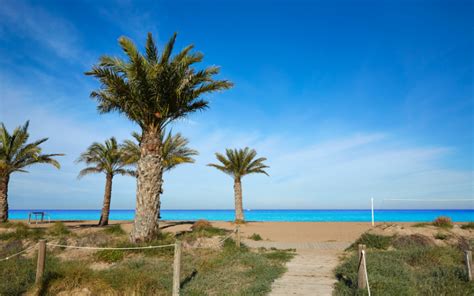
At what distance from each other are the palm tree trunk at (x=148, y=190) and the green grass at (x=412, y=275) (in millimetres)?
7106

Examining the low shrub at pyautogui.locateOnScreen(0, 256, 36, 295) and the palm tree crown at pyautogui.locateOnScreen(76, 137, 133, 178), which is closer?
the low shrub at pyautogui.locateOnScreen(0, 256, 36, 295)

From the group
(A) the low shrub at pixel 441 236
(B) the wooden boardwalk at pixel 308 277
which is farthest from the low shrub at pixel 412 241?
(B) the wooden boardwalk at pixel 308 277

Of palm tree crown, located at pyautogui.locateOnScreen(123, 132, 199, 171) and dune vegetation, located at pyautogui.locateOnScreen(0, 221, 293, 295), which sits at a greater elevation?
palm tree crown, located at pyautogui.locateOnScreen(123, 132, 199, 171)

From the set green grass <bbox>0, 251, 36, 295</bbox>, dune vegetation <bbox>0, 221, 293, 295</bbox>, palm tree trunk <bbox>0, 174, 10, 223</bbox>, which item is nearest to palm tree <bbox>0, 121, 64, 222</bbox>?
palm tree trunk <bbox>0, 174, 10, 223</bbox>

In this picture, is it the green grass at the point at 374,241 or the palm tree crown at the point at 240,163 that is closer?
the green grass at the point at 374,241

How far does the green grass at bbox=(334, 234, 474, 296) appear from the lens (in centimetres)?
626

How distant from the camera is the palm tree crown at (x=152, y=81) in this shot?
1191cm

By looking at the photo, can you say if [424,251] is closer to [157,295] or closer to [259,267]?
[259,267]

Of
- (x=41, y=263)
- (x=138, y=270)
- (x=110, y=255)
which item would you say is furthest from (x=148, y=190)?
(x=41, y=263)

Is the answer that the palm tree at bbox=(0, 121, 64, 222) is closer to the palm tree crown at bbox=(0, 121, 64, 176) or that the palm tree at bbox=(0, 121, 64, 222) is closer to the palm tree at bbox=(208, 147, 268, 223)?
the palm tree crown at bbox=(0, 121, 64, 176)

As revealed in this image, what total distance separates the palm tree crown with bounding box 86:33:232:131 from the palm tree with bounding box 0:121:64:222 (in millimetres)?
12074

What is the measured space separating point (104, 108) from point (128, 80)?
2.59 metres

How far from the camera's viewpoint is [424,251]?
9.71 metres

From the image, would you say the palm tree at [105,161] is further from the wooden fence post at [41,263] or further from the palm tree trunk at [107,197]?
the wooden fence post at [41,263]
